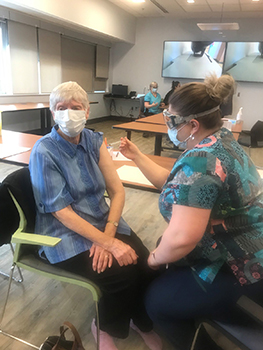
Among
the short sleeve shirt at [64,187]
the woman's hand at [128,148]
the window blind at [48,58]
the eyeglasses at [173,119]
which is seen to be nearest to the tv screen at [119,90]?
the window blind at [48,58]

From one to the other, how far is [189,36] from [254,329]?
308 inches

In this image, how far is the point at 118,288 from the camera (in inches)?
48.5

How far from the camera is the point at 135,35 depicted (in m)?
7.98

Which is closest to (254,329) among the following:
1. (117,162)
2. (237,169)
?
(237,169)

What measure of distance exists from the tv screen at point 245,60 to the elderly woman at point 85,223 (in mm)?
6706

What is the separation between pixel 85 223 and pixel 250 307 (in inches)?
29.4

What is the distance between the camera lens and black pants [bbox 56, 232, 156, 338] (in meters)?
1.22

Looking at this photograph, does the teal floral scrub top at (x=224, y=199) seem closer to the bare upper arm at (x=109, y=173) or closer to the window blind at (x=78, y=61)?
the bare upper arm at (x=109, y=173)

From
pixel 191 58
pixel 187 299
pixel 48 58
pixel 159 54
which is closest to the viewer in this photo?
pixel 187 299

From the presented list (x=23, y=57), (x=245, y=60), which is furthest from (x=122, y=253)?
(x=245, y=60)

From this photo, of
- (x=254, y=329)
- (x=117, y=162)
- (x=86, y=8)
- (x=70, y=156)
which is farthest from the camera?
(x=86, y=8)

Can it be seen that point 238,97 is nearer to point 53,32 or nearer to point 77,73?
point 77,73

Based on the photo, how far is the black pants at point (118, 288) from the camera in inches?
47.9

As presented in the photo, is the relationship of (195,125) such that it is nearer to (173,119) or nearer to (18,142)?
(173,119)
